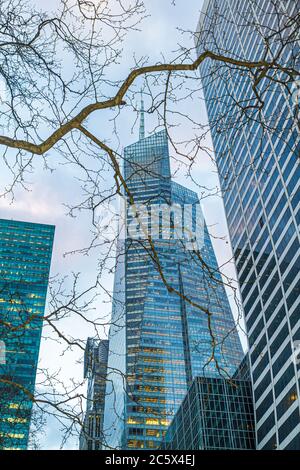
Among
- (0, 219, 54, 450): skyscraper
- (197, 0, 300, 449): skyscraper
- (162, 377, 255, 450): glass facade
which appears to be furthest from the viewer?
(162, 377, 255, 450): glass facade

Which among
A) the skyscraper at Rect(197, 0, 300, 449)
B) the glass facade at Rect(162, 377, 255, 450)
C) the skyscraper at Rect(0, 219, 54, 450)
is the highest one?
the skyscraper at Rect(197, 0, 300, 449)

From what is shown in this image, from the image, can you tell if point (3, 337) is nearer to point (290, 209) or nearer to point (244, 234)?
point (290, 209)

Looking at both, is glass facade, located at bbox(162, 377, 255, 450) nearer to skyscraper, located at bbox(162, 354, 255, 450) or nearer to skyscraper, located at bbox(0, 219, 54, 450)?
skyscraper, located at bbox(162, 354, 255, 450)

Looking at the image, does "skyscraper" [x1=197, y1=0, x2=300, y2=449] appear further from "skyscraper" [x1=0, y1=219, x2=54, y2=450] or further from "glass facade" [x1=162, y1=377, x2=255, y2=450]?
"skyscraper" [x1=0, y1=219, x2=54, y2=450]

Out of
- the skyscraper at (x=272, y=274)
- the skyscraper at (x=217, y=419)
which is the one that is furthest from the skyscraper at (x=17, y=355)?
the skyscraper at (x=217, y=419)

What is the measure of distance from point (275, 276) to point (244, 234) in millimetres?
17082

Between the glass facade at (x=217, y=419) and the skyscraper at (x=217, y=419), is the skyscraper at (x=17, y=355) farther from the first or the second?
the skyscraper at (x=217, y=419)

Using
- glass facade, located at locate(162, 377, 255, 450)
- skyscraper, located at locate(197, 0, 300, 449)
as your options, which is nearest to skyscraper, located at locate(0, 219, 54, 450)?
skyscraper, located at locate(197, 0, 300, 449)

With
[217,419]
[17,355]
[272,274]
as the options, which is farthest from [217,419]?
[17,355]

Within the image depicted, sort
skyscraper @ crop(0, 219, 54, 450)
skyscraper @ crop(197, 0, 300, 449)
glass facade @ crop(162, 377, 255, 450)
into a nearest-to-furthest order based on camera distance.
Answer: skyscraper @ crop(0, 219, 54, 450), skyscraper @ crop(197, 0, 300, 449), glass facade @ crop(162, 377, 255, 450)

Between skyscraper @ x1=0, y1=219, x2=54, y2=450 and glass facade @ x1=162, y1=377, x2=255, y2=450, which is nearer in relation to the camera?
skyscraper @ x1=0, y1=219, x2=54, y2=450

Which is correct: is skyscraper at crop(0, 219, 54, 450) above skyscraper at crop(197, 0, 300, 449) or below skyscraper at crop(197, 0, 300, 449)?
below

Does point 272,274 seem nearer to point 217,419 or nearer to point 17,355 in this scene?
point 217,419

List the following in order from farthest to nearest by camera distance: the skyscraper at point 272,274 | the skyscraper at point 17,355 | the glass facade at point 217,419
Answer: the glass facade at point 217,419 < the skyscraper at point 272,274 < the skyscraper at point 17,355
